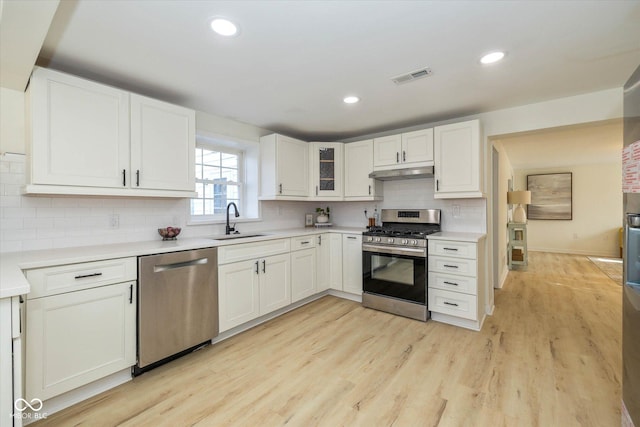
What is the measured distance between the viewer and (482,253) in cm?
313

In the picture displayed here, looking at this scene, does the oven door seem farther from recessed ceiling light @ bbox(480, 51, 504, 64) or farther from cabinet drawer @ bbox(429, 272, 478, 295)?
recessed ceiling light @ bbox(480, 51, 504, 64)

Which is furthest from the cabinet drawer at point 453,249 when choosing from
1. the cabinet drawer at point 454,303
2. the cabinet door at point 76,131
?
the cabinet door at point 76,131

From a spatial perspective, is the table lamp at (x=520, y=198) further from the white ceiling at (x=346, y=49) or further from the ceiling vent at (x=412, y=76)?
the ceiling vent at (x=412, y=76)

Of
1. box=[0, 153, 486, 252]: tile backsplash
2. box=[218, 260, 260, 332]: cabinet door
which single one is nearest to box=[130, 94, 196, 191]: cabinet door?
box=[0, 153, 486, 252]: tile backsplash

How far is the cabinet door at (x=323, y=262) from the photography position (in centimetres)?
369

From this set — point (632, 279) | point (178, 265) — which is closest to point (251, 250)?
point (178, 265)

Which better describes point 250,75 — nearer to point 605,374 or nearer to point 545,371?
point 545,371

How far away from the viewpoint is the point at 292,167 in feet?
12.2

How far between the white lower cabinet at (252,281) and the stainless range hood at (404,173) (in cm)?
145

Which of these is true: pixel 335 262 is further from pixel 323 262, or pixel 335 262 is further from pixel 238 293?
pixel 238 293

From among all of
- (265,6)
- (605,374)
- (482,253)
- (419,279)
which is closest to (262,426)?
(419,279)

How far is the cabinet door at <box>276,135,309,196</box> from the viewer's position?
11.7 feet

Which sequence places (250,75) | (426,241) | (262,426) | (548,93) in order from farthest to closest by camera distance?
(426,241) < (548,93) < (250,75) < (262,426)

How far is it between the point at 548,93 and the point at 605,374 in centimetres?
237
